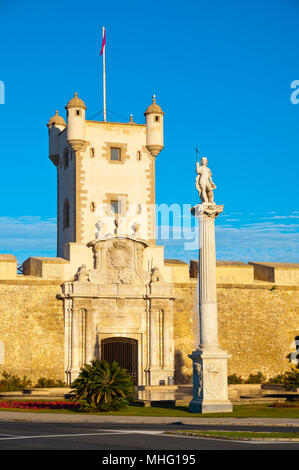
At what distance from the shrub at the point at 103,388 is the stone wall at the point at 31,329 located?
29.2 ft

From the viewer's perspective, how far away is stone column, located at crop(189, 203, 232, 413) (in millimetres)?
26812

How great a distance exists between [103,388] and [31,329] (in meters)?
10.7

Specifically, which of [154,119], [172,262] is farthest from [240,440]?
[154,119]

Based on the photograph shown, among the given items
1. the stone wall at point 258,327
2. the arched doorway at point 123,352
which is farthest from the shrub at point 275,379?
the arched doorway at point 123,352

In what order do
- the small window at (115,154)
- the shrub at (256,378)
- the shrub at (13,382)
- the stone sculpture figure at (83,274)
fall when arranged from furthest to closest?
1. the small window at (115,154)
2. the shrub at (256,378)
3. the stone sculpture figure at (83,274)
4. the shrub at (13,382)

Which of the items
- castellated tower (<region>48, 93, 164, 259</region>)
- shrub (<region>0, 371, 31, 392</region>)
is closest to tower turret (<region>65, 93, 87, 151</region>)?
castellated tower (<region>48, 93, 164, 259</region>)

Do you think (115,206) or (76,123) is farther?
(115,206)

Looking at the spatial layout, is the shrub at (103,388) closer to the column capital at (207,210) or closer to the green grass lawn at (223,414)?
the green grass lawn at (223,414)

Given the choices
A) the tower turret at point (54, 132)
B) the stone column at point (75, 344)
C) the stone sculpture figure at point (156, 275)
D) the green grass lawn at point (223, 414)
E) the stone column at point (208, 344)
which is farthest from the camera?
the tower turret at point (54, 132)

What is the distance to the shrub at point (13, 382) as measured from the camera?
3603cm

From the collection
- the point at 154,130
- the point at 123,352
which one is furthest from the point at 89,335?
the point at 154,130

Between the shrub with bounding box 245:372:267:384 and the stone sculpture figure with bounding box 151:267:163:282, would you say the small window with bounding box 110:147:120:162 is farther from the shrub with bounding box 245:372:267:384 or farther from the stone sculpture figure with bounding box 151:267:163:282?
the shrub with bounding box 245:372:267:384

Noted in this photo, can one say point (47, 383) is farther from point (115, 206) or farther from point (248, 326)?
point (248, 326)

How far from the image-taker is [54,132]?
148 ft
